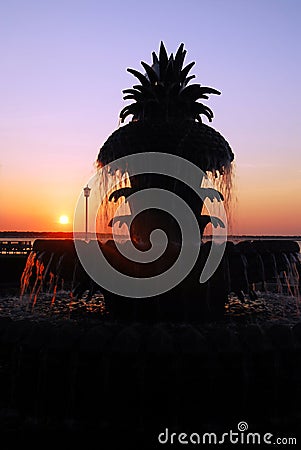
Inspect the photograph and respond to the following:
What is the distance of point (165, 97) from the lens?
1372 centimetres

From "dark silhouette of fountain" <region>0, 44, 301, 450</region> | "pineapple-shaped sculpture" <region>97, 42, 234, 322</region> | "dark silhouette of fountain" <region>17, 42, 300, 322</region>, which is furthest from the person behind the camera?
"pineapple-shaped sculpture" <region>97, 42, 234, 322</region>

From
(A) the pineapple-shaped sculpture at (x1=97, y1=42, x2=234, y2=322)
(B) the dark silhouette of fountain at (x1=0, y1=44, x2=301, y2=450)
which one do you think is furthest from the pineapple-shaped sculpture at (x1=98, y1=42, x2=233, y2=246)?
(B) the dark silhouette of fountain at (x1=0, y1=44, x2=301, y2=450)

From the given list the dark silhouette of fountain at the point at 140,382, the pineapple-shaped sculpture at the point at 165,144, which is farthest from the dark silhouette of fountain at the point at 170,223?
the dark silhouette of fountain at the point at 140,382

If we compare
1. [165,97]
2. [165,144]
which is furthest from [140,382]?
[165,97]

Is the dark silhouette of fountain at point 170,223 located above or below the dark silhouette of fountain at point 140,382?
above

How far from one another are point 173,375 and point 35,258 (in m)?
5.97

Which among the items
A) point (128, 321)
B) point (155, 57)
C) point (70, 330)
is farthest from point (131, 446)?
point (155, 57)

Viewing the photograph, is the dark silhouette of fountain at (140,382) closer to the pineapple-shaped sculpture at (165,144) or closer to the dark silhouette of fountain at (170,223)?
the dark silhouette of fountain at (170,223)

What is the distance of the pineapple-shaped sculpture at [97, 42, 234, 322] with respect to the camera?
12555mm

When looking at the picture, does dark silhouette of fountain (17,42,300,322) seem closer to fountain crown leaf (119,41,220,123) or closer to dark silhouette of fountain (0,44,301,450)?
fountain crown leaf (119,41,220,123)

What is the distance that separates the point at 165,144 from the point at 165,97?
2.20 m

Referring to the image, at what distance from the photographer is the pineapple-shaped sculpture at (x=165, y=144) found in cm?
1255

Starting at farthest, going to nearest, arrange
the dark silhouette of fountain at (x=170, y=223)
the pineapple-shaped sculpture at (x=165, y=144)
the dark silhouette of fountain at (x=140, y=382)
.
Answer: the pineapple-shaped sculpture at (x=165, y=144) < the dark silhouette of fountain at (x=170, y=223) < the dark silhouette of fountain at (x=140, y=382)

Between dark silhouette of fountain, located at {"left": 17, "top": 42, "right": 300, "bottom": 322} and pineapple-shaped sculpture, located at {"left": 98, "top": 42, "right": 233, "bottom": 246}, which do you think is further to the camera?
pineapple-shaped sculpture, located at {"left": 98, "top": 42, "right": 233, "bottom": 246}
